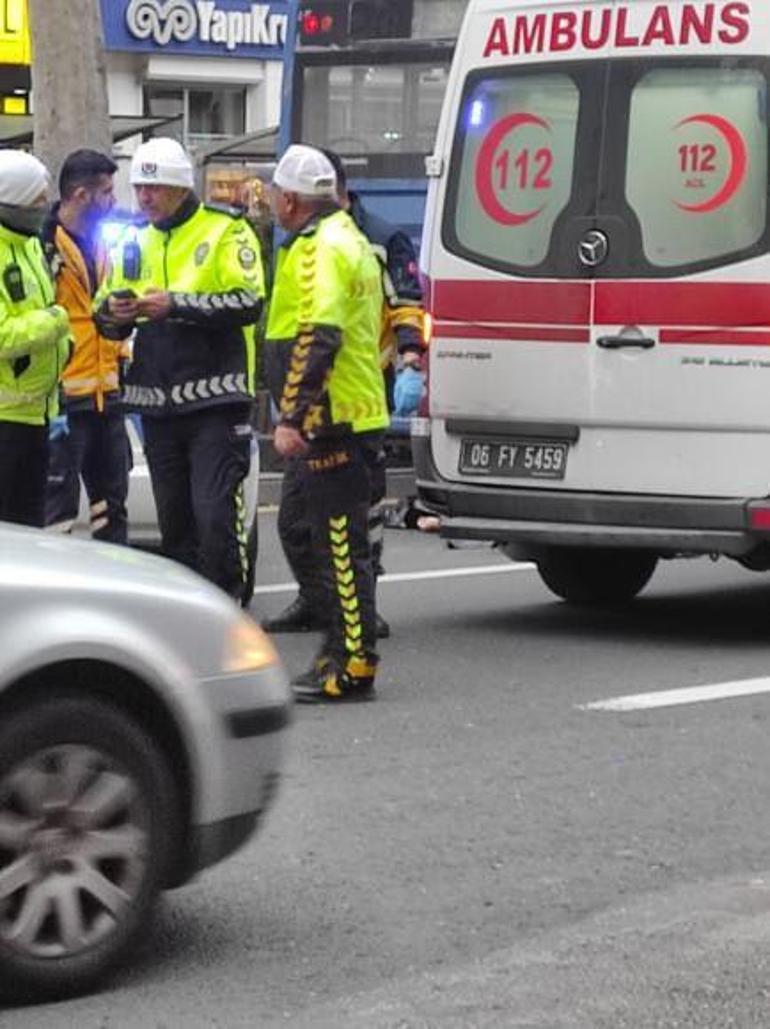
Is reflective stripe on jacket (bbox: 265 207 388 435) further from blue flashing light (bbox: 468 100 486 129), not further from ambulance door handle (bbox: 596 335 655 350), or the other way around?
blue flashing light (bbox: 468 100 486 129)

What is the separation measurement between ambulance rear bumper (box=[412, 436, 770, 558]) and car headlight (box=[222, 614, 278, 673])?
15.9ft

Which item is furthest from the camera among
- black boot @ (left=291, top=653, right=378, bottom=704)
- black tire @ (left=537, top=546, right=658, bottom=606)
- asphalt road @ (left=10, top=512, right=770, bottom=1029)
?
black tire @ (left=537, top=546, right=658, bottom=606)

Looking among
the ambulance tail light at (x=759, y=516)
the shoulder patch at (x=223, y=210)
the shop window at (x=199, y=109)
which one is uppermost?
the shoulder patch at (x=223, y=210)

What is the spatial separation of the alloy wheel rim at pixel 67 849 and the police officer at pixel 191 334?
3939 mm

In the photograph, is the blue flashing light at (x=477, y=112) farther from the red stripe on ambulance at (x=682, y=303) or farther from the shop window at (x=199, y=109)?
the shop window at (x=199, y=109)

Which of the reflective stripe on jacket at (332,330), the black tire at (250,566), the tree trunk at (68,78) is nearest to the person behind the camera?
the reflective stripe on jacket at (332,330)

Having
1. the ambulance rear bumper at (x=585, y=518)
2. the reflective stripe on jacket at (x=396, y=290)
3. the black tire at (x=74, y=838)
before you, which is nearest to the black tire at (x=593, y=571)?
the ambulance rear bumper at (x=585, y=518)

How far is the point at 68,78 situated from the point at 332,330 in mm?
9735

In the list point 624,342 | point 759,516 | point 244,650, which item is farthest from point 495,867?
point 624,342

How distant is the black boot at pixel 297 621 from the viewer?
10.9 metres

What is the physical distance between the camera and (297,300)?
927 centimetres

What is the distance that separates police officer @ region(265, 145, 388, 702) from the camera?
8.88 metres

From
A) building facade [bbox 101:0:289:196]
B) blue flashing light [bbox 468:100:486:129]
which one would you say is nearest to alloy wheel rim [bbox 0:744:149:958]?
blue flashing light [bbox 468:100:486:129]

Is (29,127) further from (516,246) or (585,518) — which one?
(585,518)
